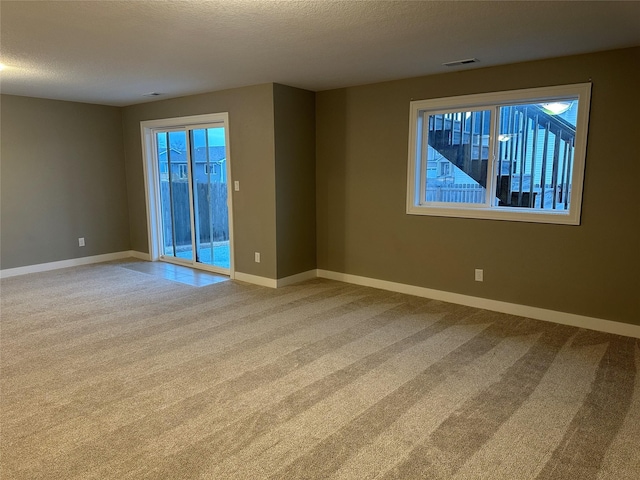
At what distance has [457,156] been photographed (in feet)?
14.2

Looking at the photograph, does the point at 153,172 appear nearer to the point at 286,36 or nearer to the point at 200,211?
the point at 200,211

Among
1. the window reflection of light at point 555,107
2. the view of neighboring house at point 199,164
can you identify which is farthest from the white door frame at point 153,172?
the window reflection of light at point 555,107

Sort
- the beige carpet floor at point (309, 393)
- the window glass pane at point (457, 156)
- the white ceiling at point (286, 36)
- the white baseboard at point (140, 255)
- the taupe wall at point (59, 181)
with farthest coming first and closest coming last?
the white baseboard at point (140, 255)
the taupe wall at point (59, 181)
the window glass pane at point (457, 156)
the white ceiling at point (286, 36)
the beige carpet floor at point (309, 393)

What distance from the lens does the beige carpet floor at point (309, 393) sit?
79.9 inches

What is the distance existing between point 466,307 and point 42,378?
3.54 m

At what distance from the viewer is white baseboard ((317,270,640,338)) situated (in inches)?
140

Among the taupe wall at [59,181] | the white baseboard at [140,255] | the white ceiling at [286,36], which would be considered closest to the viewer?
the white ceiling at [286,36]

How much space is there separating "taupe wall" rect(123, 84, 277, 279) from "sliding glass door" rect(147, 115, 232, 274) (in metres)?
0.21

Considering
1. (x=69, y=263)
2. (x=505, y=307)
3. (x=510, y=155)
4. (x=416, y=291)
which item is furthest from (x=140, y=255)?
(x=510, y=155)

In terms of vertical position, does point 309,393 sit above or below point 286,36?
below

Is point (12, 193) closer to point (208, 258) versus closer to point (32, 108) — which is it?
point (32, 108)

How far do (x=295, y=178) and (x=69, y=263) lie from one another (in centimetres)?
348

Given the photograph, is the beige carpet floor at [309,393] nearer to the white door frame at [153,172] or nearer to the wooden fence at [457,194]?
the wooden fence at [457,194]

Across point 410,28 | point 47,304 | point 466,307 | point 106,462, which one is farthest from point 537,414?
point 47,304
